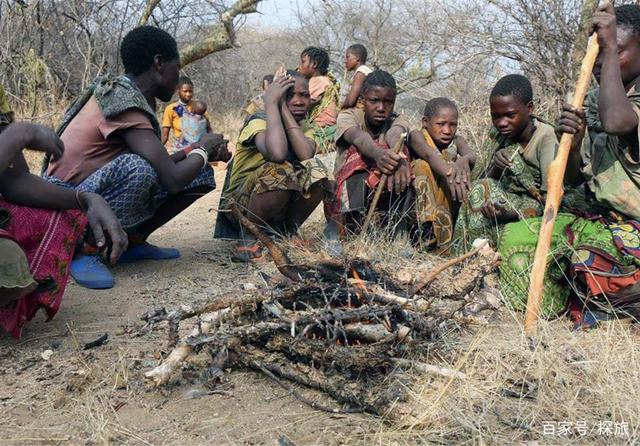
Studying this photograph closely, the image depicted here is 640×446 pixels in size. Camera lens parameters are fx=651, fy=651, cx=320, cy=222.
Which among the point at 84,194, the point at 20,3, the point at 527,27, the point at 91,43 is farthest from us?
the point at 91,43

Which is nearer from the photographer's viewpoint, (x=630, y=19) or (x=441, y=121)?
(x=630, y=19)

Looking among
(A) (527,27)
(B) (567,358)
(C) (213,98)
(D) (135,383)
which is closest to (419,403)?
(B) (567,358)

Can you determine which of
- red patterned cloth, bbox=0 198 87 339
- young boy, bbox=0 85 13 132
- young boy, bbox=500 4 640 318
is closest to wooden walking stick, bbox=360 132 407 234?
young boy, bbox=500 4 640 318

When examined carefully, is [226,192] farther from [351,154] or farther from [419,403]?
[419,403]

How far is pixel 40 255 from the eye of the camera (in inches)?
105

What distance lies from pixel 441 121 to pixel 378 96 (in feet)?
1.41

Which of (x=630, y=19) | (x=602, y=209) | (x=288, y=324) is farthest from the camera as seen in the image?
(x=602, y=209)

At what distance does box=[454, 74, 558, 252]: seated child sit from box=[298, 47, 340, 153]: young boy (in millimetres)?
2610

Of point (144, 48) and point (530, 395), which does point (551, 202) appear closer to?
point (530, 395)

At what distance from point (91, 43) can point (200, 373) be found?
9250 mm

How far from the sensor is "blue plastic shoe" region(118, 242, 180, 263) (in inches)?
155

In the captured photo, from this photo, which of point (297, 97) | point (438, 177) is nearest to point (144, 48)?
point (297, 97)

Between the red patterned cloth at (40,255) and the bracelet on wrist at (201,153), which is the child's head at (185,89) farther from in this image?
the red patterned cloth at (40,255)

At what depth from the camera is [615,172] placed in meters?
2.92
